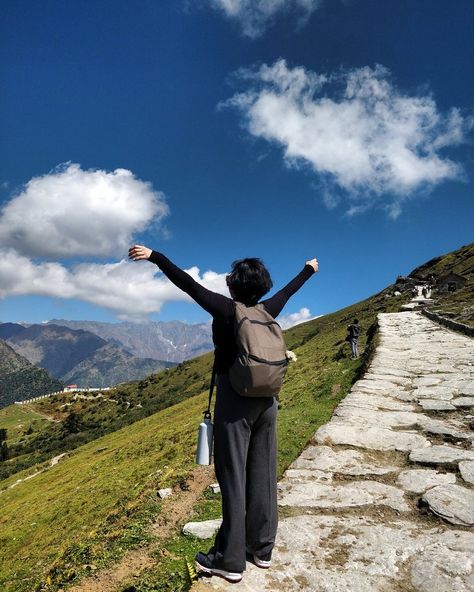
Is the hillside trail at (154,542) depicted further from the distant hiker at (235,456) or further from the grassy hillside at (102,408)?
the grassy hillside at (102,408)

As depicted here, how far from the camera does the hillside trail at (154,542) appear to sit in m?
4.96

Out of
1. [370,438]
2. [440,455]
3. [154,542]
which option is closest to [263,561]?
[154,542]

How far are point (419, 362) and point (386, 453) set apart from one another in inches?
349

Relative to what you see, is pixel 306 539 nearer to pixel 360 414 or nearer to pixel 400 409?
pixel 360 414

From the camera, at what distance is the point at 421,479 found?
19.5 ft

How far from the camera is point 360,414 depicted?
30.0 feet

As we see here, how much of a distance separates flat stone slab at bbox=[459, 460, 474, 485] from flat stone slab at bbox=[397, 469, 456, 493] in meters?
0.16

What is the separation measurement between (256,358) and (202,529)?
3194 millimetres

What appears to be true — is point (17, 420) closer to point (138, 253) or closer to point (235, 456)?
point (138, 253)

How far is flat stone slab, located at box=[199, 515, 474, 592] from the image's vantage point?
3.69m

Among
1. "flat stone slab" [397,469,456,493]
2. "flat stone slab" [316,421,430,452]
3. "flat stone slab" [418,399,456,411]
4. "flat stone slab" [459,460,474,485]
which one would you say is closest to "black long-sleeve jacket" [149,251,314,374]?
"flat stone slab" [397,469,456,493]

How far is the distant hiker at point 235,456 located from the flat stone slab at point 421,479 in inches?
103

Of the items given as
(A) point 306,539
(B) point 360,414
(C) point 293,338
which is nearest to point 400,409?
(B) point 360,414

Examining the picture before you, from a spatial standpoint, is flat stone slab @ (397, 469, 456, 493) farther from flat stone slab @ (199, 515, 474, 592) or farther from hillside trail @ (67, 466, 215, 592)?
hillside trail @ (67, 466, 215, 592)
